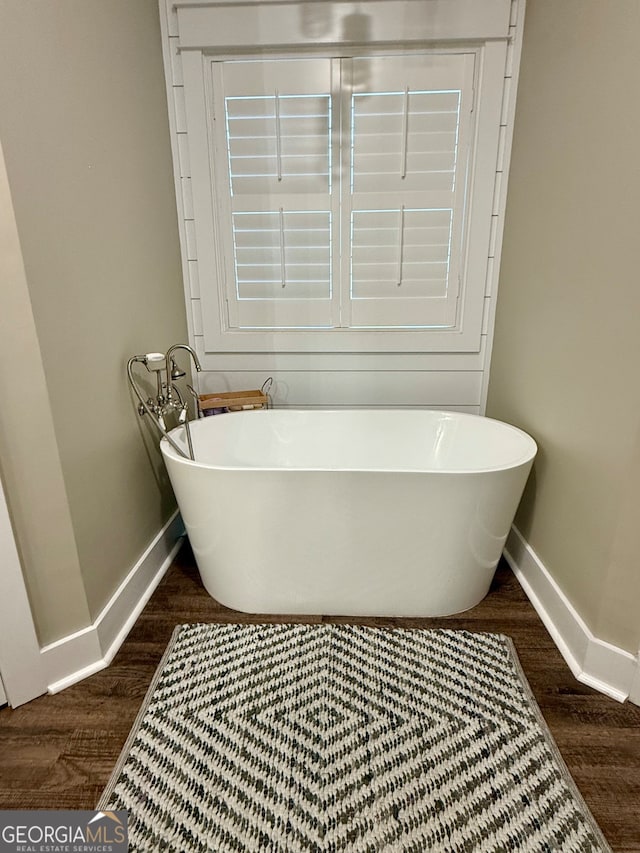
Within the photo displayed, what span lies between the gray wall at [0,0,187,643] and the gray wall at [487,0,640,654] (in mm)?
1561

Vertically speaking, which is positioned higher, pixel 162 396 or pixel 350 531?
pixel 162 396

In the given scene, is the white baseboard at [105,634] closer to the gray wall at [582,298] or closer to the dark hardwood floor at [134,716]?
the dark hardwood floor at [134,716]

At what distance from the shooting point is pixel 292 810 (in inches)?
41.7

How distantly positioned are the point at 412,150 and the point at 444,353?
93 cm

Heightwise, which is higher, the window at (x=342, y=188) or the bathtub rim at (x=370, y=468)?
the window at (x=342, y=188)

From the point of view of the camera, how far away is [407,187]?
208cm

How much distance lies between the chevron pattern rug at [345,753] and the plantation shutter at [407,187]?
152 cm

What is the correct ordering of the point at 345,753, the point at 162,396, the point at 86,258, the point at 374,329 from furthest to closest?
1. the point at 374,329
2. the point at 162,396
3. the point at 86,258
4. the point at 345,753

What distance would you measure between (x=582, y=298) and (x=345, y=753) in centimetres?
153

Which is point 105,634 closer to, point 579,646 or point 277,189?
point 579,646

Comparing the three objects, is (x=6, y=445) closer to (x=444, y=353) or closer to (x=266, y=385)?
(x=266, y=385)

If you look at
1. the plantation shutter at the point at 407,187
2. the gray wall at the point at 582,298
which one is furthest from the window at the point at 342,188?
the gray wall at the point at 582,298

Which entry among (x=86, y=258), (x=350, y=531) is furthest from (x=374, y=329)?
(x=86, y=258)

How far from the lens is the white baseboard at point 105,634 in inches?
54.2
